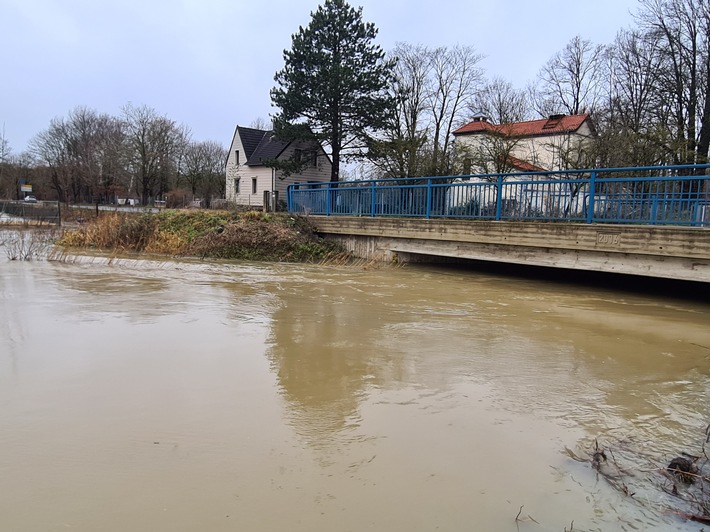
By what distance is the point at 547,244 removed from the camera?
11086 mm

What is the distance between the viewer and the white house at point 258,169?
34500mm

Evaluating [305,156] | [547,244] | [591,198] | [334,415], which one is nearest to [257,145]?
[305,156]

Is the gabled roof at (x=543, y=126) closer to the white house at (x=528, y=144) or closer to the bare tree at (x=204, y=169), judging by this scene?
the white house at (x=528, y=144)

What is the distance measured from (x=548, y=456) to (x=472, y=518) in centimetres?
104

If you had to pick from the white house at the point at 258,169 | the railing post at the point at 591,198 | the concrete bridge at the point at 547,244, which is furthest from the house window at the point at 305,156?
the railing post at the point at 591,198

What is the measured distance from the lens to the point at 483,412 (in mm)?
4312

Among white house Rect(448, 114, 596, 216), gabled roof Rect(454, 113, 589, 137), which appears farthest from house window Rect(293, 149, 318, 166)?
gabled roof Rect(454, 113, 589, 137)

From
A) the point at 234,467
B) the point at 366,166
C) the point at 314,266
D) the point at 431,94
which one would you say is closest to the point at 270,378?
the point at 234,467

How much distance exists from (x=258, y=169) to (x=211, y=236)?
20.0 metres

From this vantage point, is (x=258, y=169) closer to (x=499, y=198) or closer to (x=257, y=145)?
(x=257, y=145)

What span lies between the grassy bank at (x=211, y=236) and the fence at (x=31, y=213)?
38.6ft

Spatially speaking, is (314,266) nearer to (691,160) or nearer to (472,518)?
(472,518)

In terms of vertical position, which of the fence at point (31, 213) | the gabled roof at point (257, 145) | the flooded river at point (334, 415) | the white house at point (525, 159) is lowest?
the flooded river at point (334, 415)

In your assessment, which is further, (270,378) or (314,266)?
(314,266)
